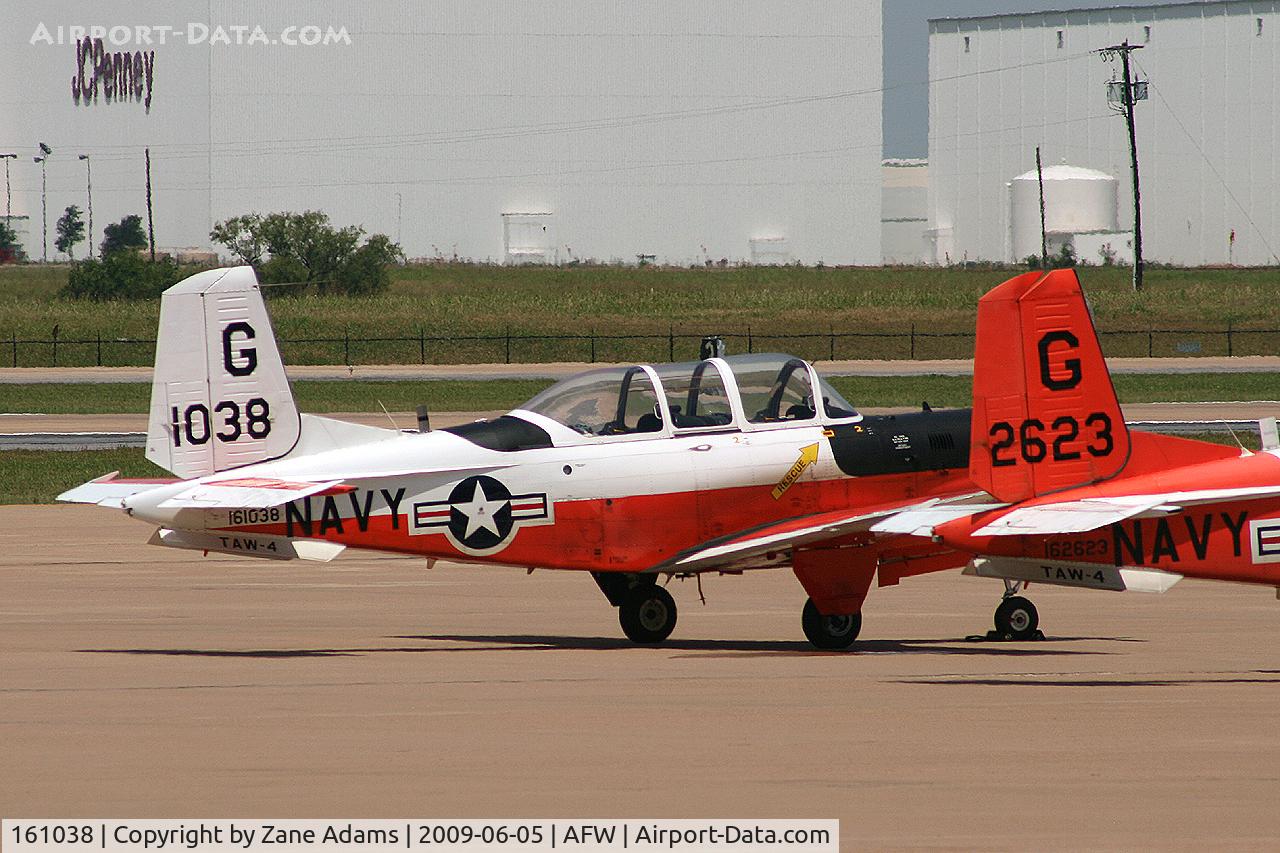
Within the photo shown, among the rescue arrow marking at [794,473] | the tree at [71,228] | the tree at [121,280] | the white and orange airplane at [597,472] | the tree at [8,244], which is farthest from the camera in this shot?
the tree at [8,244]

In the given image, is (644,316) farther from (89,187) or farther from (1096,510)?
(1096,510)

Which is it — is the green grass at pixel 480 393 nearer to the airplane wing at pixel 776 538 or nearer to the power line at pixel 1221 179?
the airplane wing at pixel 776 538

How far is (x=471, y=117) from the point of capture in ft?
322

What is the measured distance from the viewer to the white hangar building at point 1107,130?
312ft

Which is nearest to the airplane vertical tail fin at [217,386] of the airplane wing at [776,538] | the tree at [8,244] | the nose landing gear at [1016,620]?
the airplane wing at [776,538]

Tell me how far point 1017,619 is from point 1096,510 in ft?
9.13

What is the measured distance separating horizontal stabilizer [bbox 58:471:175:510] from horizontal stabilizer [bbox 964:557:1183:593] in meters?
6.09

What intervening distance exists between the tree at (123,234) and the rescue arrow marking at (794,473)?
91.9 m

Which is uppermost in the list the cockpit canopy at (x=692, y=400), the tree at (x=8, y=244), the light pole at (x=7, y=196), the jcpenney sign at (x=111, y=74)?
the jcpenney sign at (x=111, y=74)

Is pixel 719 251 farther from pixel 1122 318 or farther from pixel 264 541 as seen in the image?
pixel 264 541

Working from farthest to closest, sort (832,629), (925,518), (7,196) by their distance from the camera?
1. (7,196)
2. (832,629)
3. (925,518)

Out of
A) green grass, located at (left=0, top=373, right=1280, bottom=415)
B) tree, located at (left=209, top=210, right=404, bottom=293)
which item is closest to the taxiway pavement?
green grass, located at (left=0, top=373, right=1280, bottom=415)

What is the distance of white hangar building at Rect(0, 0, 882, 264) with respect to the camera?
316ft

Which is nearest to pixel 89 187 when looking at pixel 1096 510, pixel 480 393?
pixel 480 393
